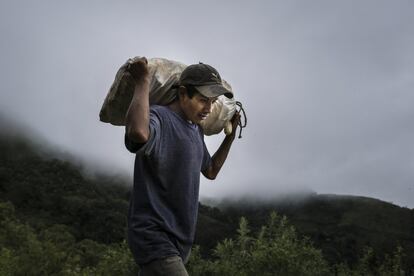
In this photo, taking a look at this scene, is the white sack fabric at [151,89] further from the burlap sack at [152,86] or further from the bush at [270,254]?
the bush at [270,254]

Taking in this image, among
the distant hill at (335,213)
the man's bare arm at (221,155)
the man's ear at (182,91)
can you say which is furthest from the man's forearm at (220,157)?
the distant hill at (335,213)

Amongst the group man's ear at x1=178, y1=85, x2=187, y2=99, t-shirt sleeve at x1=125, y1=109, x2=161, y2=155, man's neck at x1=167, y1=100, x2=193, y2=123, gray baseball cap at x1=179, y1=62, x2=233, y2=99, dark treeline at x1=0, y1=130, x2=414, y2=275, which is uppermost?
gray baseball cap at x1=179, y1=62, x2=233, y2=99

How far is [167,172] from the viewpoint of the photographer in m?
2.38

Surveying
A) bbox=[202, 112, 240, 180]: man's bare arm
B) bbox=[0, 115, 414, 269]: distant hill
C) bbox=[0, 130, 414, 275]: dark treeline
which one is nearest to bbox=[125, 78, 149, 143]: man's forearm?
bbox=[202, 112, 240, 180]: man's bare arm

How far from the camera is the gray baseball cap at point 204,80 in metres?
2.49

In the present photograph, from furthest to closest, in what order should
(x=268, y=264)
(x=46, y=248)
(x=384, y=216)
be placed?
(x=384, y=216), (x=46, y=248), (x=268, y=264)

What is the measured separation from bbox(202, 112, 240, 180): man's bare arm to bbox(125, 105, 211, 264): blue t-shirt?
0.49 metres

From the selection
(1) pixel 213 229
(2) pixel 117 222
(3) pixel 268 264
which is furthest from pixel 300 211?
(3) pixel 268 264

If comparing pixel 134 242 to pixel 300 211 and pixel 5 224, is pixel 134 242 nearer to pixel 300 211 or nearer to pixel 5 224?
pixel 5 224

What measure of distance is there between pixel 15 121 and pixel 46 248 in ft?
458

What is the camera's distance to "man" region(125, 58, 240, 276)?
2271 mm

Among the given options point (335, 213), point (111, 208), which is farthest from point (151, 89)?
point (335, 213)

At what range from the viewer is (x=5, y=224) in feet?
99.4

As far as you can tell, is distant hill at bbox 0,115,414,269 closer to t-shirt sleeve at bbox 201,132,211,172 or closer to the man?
t-shirt sleeve at bbox 201,132,211,172
